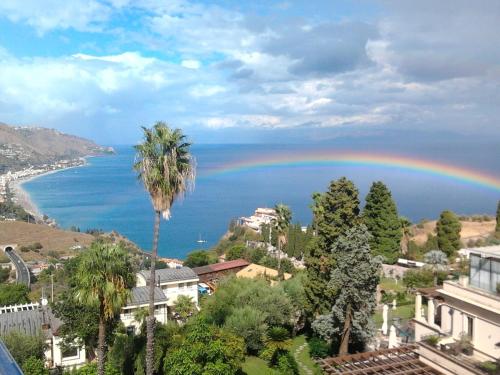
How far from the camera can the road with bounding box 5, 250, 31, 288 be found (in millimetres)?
47797

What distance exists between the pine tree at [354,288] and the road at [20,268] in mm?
36683

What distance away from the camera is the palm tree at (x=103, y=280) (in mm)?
12375

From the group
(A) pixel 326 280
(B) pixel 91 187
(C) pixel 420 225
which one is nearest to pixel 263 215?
(C) pixel 420 225

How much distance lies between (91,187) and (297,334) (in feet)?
611

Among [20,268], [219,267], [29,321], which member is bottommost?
[20,268]

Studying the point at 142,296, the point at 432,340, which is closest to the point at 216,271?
the point at 142,296

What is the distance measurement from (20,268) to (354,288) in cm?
5195

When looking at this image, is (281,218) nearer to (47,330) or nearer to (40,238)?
Result: (47,330)

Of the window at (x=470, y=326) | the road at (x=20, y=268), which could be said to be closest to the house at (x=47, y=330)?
the window at (x=470, y=326)

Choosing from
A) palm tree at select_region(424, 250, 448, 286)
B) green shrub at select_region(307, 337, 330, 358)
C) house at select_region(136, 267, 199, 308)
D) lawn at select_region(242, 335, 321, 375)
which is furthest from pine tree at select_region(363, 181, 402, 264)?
lawn at select_region(242, 335, 321, 375)

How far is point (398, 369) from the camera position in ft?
37.0

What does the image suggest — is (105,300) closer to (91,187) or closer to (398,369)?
(398,369)

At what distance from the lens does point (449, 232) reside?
34.9 m

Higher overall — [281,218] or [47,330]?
[281,218]
